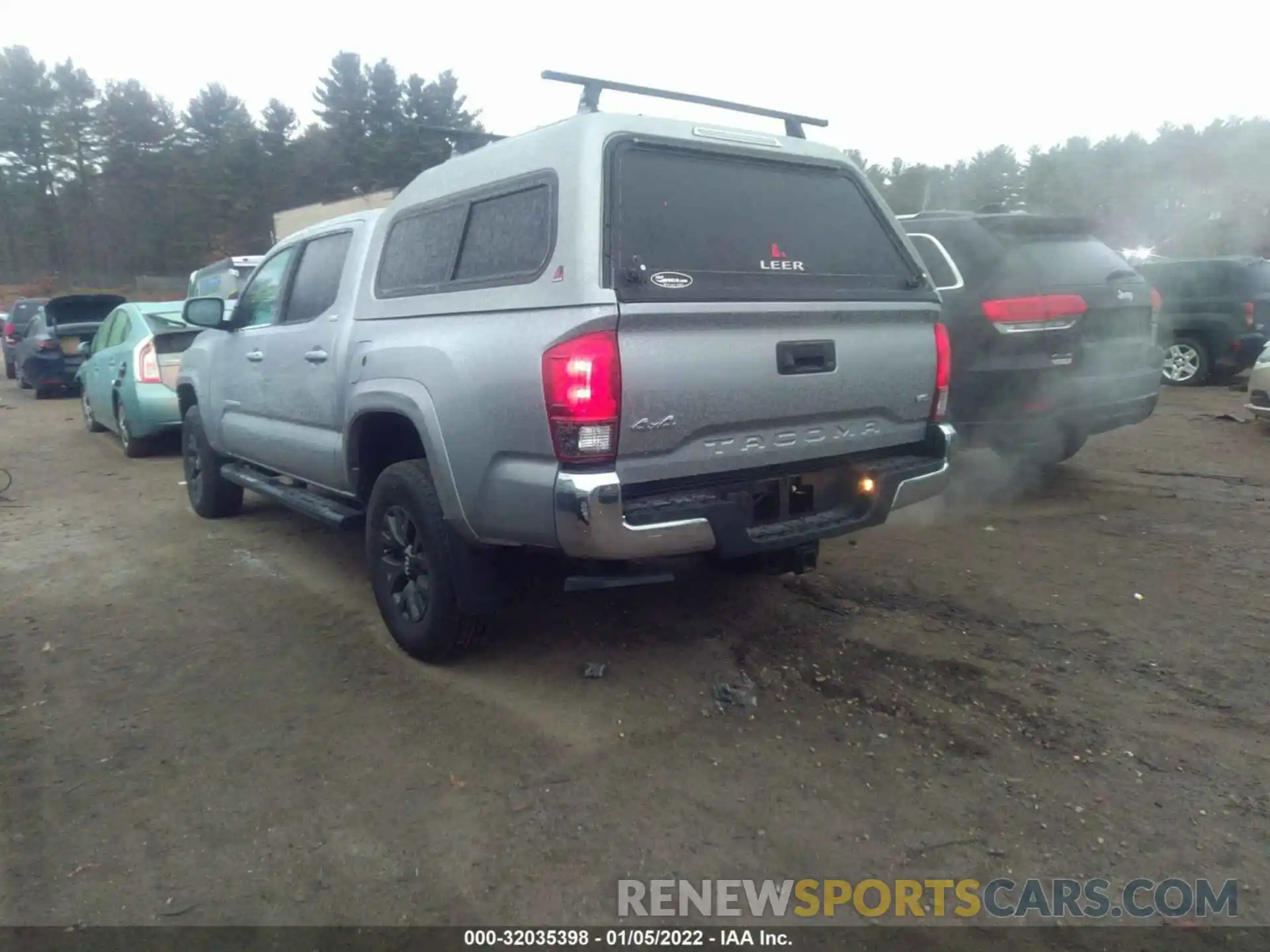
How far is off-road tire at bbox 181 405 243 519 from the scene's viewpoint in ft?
21.2

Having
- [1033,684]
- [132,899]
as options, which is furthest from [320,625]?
[1033,684]

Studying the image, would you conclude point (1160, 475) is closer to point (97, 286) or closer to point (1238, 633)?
point (1238, 633)

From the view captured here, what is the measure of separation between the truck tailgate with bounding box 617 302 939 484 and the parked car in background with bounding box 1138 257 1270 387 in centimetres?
908

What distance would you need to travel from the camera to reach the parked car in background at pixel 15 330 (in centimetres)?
1756

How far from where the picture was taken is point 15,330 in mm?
18141

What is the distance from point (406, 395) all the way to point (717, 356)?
1.30 meters

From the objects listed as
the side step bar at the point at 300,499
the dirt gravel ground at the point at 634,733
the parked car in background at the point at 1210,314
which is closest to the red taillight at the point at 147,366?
the side step bar at the point at 300,499

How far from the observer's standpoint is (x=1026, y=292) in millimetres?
5785

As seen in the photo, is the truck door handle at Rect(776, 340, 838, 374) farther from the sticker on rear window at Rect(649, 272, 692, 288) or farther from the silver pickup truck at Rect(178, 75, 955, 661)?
the sticker on rear window at Rect(649, 272, 692, 288)

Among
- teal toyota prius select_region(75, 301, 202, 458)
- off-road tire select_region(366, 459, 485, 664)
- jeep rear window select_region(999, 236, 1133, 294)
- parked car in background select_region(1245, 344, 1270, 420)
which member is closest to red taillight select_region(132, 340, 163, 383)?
teal toyota prius select_region(75, 301, 202, 458)

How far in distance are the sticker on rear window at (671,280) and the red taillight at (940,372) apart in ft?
4.54

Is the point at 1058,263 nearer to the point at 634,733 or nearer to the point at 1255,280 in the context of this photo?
the point at 634,733
